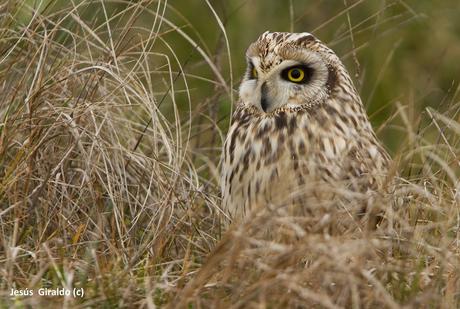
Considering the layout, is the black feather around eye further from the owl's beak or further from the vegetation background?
the vegetation background

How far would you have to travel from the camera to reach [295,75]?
421 centimetres

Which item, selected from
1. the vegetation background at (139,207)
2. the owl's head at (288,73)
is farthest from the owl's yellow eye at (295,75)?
the vegetation background at (139,207)

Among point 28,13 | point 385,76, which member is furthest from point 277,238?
point 385,76

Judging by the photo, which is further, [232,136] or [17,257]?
[232,136]

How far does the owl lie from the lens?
4.11 meters

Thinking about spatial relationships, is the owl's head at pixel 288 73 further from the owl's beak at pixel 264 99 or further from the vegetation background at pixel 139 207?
the vegetation background at pixel 139 207

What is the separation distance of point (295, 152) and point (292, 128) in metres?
0.09

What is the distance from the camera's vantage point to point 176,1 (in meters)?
7.48

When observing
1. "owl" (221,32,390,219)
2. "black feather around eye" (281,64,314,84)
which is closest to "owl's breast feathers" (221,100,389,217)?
"owl" (221,32,390,219)

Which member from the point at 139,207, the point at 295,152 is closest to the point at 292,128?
the point at 295,152

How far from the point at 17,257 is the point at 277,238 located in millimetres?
776

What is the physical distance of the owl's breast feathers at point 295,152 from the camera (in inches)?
160

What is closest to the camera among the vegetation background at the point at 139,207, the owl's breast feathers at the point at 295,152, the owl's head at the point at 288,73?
the vegetation background at the point at 139,207

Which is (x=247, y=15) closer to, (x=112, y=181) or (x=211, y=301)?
(x=112, y=181)
